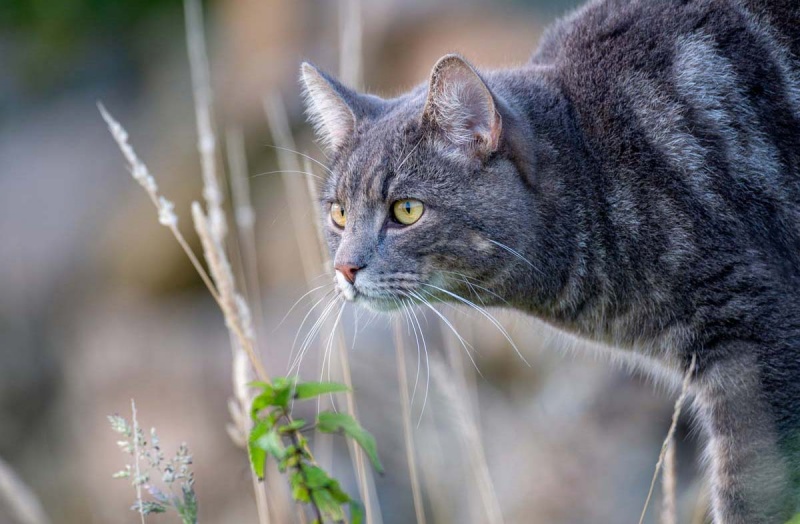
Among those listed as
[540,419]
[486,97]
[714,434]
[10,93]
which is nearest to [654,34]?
[486,97]

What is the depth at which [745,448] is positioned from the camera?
214 cm

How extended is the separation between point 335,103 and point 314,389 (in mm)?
1550

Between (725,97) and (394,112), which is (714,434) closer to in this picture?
(725,97)


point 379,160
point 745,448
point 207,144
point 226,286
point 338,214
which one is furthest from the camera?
point 338,214

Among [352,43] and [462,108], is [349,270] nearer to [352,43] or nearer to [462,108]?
[462,108]

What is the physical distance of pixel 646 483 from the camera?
403cm

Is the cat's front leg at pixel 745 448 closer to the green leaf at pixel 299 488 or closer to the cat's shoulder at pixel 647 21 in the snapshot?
the cat's shoulder at pixel 647 21

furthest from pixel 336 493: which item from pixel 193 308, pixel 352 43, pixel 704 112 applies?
pixel 193 308

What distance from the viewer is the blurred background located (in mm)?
4211

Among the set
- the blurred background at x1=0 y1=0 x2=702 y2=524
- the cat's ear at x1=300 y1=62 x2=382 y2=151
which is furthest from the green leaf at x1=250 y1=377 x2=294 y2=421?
the blurred background at x1=0 y1=0 x2=702 y2=524

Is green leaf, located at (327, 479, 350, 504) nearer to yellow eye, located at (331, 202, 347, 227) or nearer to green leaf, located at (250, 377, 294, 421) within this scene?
green leaf, located at (250, 377, 294, 421)

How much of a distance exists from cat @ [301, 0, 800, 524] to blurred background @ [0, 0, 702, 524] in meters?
1.68

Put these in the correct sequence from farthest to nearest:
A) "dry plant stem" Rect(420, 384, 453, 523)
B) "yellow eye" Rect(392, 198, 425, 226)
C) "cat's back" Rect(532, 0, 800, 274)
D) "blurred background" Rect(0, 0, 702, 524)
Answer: "blurred background" Rect(0, 0, 702, 524)
"dry plant stem" Rect(420, 384, 453, 523)
"yellow eye" Rect(392, 198, 425, 226)
"cat's back" Rect(532, 0, 800, 274)

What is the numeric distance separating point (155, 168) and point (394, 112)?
3945 mm
